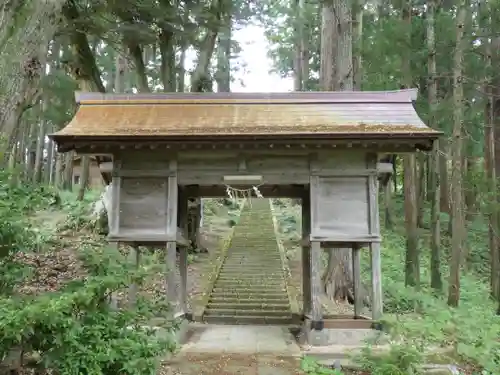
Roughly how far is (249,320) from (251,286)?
2.07 meters

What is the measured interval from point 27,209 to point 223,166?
158 inches

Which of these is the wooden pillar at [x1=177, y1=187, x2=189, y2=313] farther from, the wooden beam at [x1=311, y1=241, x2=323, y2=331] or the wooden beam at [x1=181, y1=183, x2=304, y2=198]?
the wooden beam at [x1=311, y1=241, x2=323, y2=331]

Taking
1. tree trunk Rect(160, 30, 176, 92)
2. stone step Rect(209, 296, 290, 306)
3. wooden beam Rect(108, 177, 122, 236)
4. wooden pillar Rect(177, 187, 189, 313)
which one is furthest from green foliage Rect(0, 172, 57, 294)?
tree trunk Rect(160, 30, 176, 92)

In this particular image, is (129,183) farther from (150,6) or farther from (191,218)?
(191,218)

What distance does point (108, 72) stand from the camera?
26375 mm

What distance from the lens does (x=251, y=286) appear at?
1292 centimetres

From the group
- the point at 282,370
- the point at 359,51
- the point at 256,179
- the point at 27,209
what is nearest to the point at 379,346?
the point at 282,370

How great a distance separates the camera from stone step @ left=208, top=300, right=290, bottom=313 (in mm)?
11586

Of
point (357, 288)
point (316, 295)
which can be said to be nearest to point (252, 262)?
point (357, 288)

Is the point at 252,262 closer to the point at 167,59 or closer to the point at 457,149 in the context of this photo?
the point at 167,59

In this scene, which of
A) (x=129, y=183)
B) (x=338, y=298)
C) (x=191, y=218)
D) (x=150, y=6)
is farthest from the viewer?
(x=191, y=218)

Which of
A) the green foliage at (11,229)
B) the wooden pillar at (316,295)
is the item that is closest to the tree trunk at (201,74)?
the wooden pillar at (316,295)

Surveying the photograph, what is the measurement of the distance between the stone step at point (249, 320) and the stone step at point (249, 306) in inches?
18.1

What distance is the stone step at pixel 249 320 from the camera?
10.7 metres
